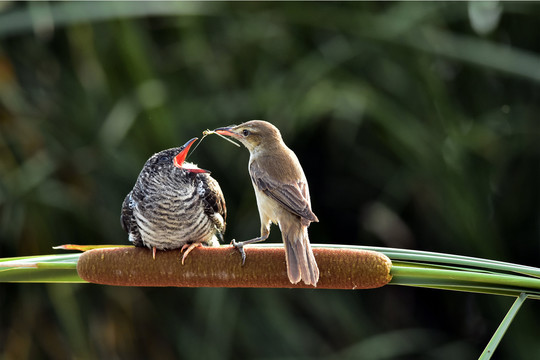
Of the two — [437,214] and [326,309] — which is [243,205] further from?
[437,214]

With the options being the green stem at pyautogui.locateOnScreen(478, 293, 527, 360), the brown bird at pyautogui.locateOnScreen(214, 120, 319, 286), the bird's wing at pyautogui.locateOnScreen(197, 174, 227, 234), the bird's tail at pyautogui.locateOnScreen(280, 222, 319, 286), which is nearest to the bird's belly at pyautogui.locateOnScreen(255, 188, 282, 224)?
the brown bird at pyautogui.locateOnScreen(214, 120, 319, 286)

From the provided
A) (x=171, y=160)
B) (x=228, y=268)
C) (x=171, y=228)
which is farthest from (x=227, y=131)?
(x=228, y=268)

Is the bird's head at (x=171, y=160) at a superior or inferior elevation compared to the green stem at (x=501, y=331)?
superior

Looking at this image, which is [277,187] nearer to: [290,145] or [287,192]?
[287,192]

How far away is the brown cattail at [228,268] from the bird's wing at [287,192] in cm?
32

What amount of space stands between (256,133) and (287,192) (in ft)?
1.27

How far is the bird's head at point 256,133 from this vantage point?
2664mm

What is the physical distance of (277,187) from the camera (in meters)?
2.44

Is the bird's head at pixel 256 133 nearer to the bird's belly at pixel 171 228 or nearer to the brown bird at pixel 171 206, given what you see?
the brown bird at pixel 171 206

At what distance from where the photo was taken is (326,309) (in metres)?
4.23

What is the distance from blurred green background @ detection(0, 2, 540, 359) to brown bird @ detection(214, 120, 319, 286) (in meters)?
1.29

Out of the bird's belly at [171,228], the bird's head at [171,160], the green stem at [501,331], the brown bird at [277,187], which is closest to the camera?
the green stem at [501,331]

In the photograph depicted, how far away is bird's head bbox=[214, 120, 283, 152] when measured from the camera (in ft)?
8.74

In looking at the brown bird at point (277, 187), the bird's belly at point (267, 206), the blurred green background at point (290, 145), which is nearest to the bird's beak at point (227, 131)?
the brown bird at point (277, 187)
